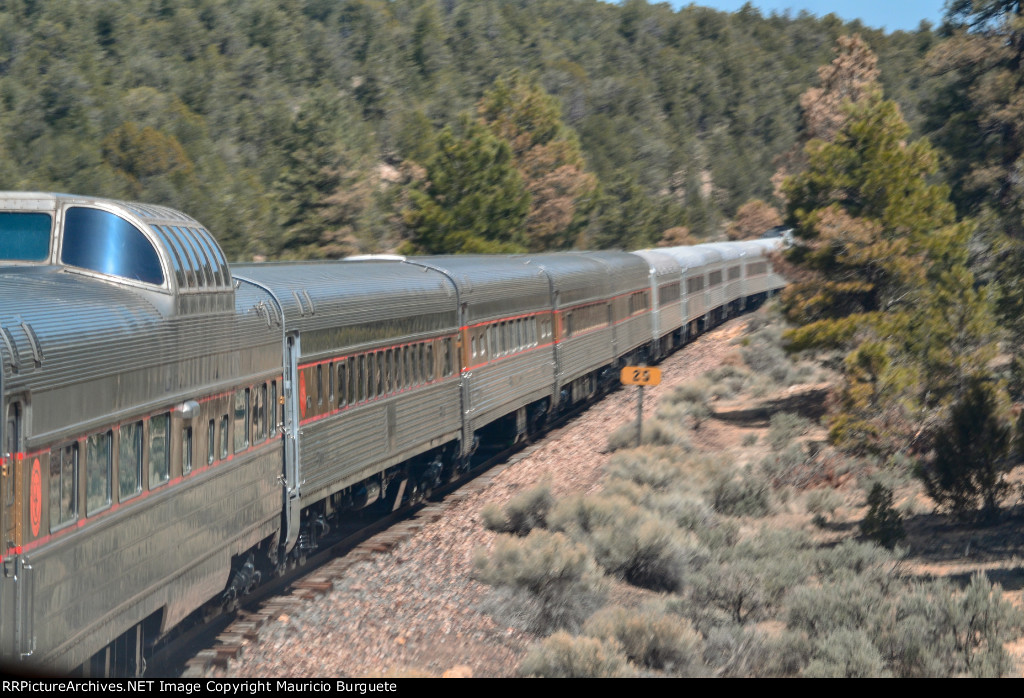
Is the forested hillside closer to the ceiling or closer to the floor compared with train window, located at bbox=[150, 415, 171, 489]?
closer to the ceiling

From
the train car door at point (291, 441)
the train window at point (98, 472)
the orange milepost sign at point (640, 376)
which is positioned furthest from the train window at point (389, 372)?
the train window at point (98, 472)

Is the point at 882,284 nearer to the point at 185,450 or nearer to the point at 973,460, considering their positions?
the point at 973,460

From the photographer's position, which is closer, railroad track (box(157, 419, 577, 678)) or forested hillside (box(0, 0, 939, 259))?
railroad track (box(157, 419, 577, 678))

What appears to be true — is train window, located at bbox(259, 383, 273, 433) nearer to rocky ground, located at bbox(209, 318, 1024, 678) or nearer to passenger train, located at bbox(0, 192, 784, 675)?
passenger train, located at bbox(0, 192, 784, 675)

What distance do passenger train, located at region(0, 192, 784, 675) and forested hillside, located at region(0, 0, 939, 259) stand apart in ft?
82.3

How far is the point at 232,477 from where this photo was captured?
31.0ft

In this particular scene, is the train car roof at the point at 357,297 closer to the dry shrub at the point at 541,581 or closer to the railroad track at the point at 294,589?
the railroad track at the point at 294,589

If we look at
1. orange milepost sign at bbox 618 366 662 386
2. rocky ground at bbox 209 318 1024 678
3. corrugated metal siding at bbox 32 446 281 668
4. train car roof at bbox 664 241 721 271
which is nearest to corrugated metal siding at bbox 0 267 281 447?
corrugated metal siding at bbox 32 446 281 668

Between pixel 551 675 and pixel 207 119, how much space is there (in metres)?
77.2

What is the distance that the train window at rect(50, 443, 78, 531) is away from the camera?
6297mm

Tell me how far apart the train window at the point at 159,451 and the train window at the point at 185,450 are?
0.27 metres

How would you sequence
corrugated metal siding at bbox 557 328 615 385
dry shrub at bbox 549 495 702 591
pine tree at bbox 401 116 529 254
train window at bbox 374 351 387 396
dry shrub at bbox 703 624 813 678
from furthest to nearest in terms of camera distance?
pine tree at bbox 401 116 529 254, corrugated metal siding at bbox 557 328 615 385, train window at bbox 374 351 387 396, dry shrub at bbox 549 495 702 591, dry shrub at bbox 703 624 813 678

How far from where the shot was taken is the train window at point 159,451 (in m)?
7.77

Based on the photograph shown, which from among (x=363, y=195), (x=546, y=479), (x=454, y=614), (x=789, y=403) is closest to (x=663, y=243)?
(x=363, y=195)
